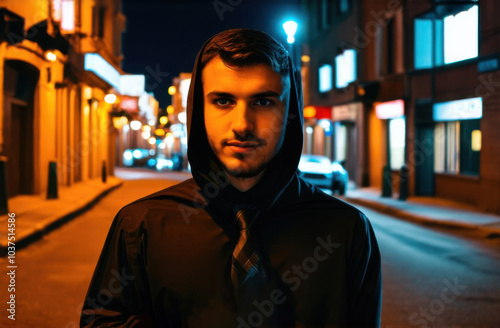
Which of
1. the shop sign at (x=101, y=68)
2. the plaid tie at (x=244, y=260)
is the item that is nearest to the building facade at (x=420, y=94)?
the shop sign at (x=101, y=68)

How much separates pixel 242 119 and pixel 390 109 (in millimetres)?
21590

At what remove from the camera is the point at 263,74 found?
6.07ft

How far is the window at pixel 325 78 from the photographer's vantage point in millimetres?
31997

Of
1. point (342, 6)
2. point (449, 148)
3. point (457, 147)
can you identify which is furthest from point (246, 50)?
point (342, 6)

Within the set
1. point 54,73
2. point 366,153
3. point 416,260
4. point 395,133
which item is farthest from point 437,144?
point 54,73

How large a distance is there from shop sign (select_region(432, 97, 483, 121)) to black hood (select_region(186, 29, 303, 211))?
603 inches

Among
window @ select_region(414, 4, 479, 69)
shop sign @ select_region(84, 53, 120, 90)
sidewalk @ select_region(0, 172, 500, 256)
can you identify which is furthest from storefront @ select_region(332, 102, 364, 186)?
shop sign @ select_region(84, 53, 120, 90)

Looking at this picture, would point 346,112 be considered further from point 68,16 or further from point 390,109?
point 68,16

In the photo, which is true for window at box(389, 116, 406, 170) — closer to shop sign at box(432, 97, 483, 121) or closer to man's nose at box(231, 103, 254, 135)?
shop sign at box(432, 97, 483, 121)

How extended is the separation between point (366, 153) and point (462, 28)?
30.6 feet

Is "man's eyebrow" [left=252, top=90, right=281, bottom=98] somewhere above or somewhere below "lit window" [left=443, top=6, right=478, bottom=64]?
below

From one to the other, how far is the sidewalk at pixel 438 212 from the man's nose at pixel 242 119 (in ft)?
33.6

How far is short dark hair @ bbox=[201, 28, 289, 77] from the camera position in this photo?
5.97ft

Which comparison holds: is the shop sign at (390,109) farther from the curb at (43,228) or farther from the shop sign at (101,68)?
the curb at (43,228)
